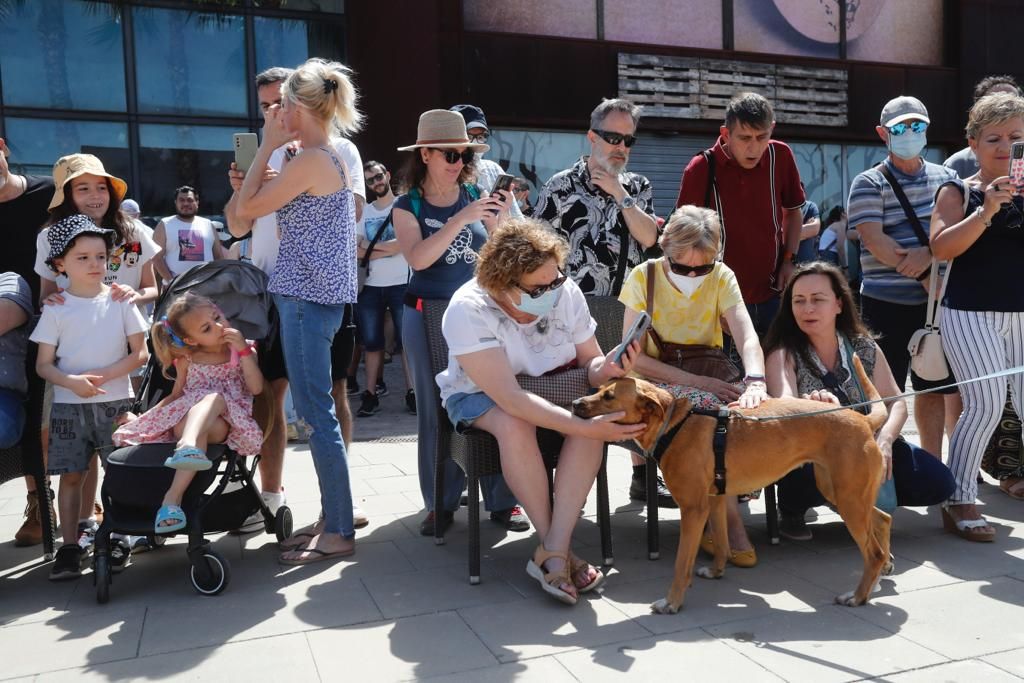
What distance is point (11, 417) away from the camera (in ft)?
13.2

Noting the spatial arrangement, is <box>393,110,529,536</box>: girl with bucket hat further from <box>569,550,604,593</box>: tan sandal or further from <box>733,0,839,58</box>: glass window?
<box>733,0,839,58</box>: glass window

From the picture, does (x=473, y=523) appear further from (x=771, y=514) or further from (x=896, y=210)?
(x=896, y=210)

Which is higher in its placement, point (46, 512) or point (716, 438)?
point (716, 438)

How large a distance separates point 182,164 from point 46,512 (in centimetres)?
845

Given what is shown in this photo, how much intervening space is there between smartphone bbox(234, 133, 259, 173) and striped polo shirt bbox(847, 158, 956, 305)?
121 inches

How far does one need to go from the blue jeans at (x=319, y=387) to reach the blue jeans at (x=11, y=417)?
120 centimetres

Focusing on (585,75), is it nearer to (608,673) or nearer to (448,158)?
(448,158)

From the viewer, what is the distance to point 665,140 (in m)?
13.2

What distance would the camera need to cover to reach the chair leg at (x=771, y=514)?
13.8ft

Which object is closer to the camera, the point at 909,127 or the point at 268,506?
the point at 268,506

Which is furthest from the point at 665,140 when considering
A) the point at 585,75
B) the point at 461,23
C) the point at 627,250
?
the point at 627,250

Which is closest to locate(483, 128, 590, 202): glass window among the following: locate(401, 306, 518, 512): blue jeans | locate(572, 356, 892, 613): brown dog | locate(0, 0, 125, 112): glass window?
locate(0, 0, 125, 112): glass window

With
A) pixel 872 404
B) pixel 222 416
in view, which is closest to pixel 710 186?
pixel 872 404

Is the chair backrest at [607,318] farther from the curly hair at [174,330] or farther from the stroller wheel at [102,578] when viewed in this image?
the stroller wheel at [102,578]
